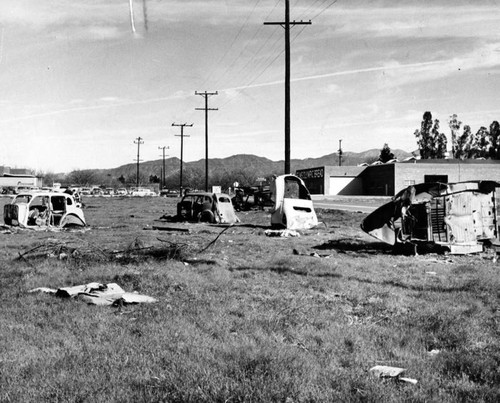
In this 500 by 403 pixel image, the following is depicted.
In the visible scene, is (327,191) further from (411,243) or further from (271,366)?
(271,366)

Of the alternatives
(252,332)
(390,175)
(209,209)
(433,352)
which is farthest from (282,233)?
(390,175)

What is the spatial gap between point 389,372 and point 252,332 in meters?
1.53

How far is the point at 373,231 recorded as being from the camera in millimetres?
11125

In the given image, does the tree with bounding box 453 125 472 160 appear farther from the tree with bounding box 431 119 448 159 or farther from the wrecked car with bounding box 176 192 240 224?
the wrecked car with bounding box 176 192 240 224

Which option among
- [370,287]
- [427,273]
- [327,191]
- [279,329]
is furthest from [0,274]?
[327,191]

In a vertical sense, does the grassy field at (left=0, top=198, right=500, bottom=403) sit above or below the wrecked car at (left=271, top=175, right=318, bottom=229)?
below

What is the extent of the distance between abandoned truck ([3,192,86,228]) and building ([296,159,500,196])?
160 ft

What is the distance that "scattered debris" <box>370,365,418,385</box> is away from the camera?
387 centimetres

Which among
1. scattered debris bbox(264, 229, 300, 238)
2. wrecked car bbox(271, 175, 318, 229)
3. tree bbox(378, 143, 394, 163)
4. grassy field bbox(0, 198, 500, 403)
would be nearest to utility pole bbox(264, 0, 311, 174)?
wrecked car bbox(271, 175, 318, 229)

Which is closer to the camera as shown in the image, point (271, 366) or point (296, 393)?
point (296, 393)

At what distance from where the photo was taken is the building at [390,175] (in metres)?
62.1

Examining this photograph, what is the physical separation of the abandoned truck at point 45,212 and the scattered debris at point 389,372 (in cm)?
1640

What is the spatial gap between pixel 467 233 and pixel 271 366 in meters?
8.24

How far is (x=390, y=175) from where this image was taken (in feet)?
208
